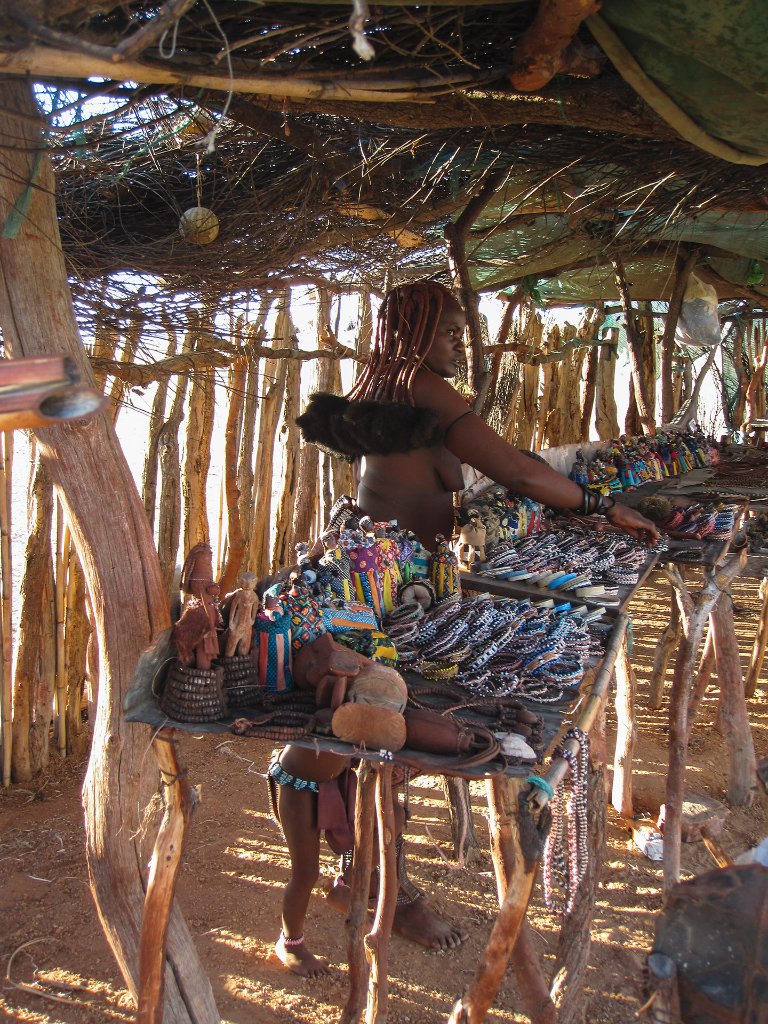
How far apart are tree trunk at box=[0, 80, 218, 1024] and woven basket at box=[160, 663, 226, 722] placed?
41 centimetres

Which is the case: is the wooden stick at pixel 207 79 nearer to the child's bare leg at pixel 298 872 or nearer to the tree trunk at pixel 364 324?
the child's bare leg at pixel 298 872

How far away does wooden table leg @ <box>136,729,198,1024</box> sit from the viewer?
2.20 m

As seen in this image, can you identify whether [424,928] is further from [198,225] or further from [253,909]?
[198,225]

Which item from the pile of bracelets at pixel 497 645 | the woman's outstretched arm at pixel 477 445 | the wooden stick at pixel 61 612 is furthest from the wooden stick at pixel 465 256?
the wooden stick at pixel 61 612

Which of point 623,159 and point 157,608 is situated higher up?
point 623,159

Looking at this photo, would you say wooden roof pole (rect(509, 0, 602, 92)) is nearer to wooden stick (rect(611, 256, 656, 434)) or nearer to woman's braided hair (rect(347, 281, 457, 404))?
woman's braided hair (rect(347, 281, 457, 404))

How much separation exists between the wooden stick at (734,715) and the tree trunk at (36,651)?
369 centimetres

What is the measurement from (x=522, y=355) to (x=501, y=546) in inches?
199

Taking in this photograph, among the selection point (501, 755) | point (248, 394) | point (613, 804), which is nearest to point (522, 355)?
point (248, 394)

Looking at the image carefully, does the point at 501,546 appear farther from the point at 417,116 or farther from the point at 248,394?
the point at 248,394

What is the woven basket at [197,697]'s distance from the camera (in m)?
1.93

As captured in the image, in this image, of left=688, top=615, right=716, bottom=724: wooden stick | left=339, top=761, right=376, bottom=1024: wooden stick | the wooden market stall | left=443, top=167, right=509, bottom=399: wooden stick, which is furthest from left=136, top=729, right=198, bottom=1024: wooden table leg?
left=688, top=615, right=716, bottom=724: wooden stick

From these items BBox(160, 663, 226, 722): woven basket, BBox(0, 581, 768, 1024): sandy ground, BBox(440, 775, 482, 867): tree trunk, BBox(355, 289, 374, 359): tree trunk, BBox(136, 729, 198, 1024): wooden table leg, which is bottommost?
BBox(0, 581, 768, 1024): sandy ground

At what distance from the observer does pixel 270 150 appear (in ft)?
10.8
